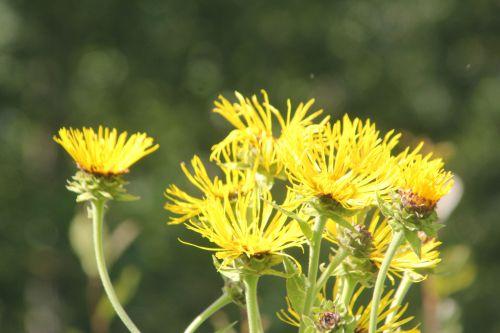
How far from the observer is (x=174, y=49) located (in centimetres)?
1412

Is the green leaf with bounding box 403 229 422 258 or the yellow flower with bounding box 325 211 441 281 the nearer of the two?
the green leaf with bounding box 403 229 422 258

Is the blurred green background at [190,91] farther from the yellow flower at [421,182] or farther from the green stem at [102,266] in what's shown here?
the yellow flower at [421,182]

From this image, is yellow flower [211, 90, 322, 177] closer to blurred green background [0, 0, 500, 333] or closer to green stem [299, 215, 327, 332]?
green stem [299, 215, 327, 332]

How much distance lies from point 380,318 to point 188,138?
42.0ft

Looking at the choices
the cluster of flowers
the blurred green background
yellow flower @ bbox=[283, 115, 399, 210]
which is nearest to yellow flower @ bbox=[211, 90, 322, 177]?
the cluster of flowers

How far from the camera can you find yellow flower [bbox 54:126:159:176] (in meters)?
1.51

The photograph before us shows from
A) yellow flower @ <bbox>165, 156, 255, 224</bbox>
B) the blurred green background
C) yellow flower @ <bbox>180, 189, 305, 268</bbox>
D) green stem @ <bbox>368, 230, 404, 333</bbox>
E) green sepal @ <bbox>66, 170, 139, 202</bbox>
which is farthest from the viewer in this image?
the blurred green background

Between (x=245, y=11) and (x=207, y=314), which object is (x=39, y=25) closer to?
(x=245, y=11)

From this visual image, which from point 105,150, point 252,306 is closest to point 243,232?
point 252,306

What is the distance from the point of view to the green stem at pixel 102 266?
1.36 m

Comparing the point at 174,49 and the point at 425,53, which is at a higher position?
the point at 425,53

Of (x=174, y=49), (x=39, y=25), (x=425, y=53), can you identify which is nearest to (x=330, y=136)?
(x=39, y=25)

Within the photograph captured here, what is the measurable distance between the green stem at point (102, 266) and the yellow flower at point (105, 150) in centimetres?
7

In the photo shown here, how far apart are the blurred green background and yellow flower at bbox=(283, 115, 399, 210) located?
9555 millimetres
